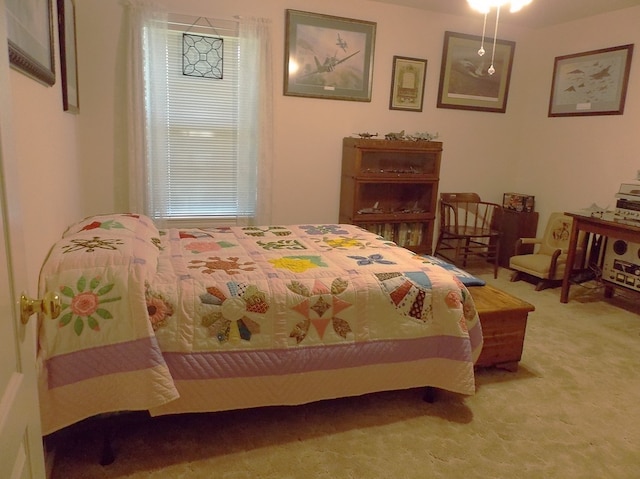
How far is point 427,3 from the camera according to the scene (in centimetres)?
414

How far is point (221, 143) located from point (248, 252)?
5.86 ft

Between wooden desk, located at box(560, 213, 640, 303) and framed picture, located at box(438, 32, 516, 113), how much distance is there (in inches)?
66.6

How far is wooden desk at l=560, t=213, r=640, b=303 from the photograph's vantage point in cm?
328

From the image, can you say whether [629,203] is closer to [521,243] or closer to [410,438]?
[521,243]

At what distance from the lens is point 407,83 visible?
14.5 feet

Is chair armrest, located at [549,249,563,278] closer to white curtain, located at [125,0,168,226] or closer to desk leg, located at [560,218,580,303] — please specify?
desk leg, located at [560,218,580,303]

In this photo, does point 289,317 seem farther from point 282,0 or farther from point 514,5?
point 282,0

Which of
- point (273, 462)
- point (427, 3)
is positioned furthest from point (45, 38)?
point (427, 3)

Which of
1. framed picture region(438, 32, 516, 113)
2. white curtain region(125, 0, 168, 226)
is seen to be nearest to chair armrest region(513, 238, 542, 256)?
framed picture region(438, 32, 516, 113)

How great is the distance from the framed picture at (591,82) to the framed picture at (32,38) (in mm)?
4386

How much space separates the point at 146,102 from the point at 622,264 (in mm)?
4075

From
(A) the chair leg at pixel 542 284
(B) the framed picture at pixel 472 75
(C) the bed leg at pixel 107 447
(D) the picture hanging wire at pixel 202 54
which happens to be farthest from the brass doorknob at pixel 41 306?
(B) the framed picture at pixel 472 75

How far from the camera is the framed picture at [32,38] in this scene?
56.2 inches

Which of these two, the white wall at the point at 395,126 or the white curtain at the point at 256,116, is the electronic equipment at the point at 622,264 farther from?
the white curtain at the point at 256,116
